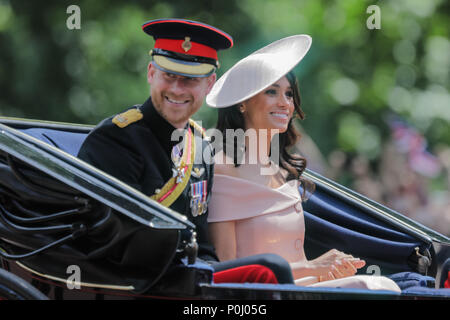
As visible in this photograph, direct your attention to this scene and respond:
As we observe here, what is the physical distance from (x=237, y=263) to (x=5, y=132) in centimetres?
109

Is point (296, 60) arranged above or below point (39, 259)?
above

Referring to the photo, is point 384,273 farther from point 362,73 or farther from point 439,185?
point 362,73

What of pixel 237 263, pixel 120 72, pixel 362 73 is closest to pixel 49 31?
pixel 120 72

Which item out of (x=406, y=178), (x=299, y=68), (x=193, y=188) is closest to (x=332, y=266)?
(x=193, y=188)

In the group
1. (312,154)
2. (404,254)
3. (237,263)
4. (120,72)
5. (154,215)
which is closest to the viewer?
(154,215)

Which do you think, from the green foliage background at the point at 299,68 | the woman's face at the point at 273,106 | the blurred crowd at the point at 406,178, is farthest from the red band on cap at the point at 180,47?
the green foliage background at the point at 299,68

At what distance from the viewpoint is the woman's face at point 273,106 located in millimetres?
3113

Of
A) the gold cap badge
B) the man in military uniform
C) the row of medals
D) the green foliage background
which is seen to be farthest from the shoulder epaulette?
the green foliage background

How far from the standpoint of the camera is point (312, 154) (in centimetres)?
646

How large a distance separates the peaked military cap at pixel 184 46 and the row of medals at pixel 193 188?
36cm

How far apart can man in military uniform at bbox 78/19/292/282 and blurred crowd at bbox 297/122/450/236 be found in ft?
9.78

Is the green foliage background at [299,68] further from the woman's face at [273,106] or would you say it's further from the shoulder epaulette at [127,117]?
the shoulder epaulette at [127,117]

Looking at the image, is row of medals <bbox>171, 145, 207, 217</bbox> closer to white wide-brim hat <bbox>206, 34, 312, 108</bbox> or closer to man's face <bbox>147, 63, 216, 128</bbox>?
man's face <bbox>147, 63, 216, 128</bbox>

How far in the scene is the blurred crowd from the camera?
5672 millimetres
